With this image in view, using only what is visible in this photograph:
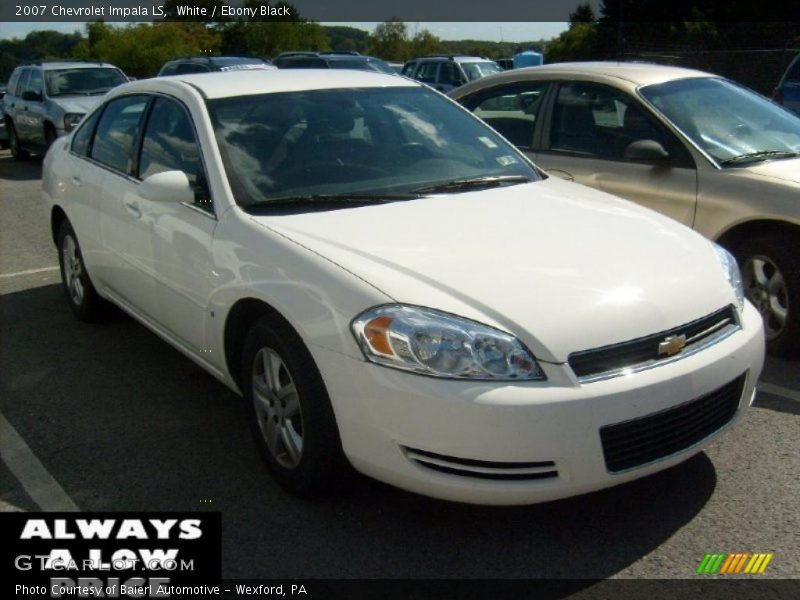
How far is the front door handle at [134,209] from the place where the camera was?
4680 mm

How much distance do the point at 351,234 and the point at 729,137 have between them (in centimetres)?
303

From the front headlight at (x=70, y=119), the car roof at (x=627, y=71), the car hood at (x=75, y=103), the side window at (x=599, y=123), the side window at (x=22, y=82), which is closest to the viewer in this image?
the side window at (x=599, y=123)

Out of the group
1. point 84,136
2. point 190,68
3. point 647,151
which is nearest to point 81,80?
point 190,68

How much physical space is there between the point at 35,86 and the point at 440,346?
15.1 meters

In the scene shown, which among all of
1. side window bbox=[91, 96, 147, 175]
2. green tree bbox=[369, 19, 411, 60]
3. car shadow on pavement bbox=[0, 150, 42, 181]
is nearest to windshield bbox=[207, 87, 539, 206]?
side window bbox=[91, 96, 147, 175]

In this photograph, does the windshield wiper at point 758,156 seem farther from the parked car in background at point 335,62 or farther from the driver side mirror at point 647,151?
the parked car in background at point 335,62

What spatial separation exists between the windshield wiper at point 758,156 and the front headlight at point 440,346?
2.96 meters

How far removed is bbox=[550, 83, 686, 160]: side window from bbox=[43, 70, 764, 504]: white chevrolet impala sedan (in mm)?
1295

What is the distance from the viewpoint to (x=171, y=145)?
463 cm

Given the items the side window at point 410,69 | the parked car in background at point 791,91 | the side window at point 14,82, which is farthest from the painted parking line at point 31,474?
the side window at point 410,69

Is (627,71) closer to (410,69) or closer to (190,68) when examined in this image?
(190,68)

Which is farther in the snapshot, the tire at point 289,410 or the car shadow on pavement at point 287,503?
the tire at point 289,410

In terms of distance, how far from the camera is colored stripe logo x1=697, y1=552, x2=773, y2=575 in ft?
10.1

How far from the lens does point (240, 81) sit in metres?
4.69
